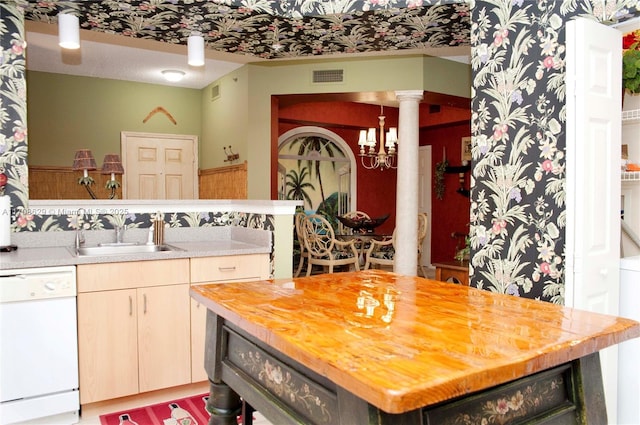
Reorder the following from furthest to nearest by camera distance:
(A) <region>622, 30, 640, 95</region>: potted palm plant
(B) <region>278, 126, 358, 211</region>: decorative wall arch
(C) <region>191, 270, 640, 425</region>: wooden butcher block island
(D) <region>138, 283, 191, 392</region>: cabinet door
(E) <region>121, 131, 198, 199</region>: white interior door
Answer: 1. (B) <region>278, 126, 358, 211</region>: decorative wall arch
2. (E) <region>121, 131, 198, 199</region>: white interior door
3. (D) <region>138, 283, 191, 392</region>: cabinet door
4. (A) <region>622, 30, 640, 95</region>: potted palm plant
5. (C) <region>191, 270, 640, 425</region>: wooden butcher block island

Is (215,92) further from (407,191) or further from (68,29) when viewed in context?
(68,29)

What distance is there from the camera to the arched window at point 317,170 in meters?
8.25

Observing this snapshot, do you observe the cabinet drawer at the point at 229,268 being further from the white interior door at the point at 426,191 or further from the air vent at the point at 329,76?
the white interior door at the point at 426,191

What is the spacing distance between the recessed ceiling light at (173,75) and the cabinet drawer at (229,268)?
11.7 feet

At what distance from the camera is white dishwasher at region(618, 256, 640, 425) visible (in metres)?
2.38

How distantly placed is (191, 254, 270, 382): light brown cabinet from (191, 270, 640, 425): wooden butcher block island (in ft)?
4.73

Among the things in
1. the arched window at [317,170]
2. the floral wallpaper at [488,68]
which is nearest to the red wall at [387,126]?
the arched window at [317,170]

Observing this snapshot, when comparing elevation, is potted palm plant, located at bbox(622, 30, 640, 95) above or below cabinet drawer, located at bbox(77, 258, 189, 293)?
above

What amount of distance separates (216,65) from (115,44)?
113 centimetres

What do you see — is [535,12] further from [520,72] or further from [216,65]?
[216,65]

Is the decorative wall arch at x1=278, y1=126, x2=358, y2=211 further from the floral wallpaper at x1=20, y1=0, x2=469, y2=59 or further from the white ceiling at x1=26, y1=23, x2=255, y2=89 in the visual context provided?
the floral wallpaper at x1=20, y1=0, x2=469, y2=59

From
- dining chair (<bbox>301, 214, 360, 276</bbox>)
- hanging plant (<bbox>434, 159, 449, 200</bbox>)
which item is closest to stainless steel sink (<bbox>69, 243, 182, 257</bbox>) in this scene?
dining chair (<bbox>301, 214, 360, 276</bbox>)

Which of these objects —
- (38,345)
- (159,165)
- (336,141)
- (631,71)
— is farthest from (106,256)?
(336,141)

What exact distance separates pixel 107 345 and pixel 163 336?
305 mm
